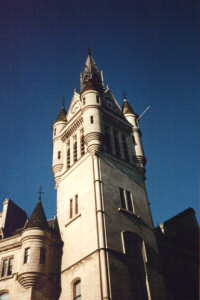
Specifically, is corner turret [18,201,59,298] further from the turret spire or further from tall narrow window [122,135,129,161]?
the turret spire

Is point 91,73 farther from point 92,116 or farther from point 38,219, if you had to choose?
point 38,219

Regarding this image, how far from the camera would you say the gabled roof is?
29766mm

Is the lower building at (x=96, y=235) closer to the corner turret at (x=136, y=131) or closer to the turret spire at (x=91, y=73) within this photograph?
the corner turret at (x=136, y=131)

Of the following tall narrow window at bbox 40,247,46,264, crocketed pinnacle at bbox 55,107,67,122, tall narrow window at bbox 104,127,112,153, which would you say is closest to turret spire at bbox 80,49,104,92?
crocketed pinnacle at bbox 55,107,67,122

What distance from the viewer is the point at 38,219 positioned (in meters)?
30.6

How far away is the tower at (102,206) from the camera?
25.5 metres

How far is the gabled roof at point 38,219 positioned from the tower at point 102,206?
1.76 m

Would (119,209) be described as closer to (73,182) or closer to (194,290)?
(73,182)

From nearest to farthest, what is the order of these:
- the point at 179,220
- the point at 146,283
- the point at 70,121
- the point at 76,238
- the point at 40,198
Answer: the point at 146,283, the point at 76,238, the point at 40,198, the point at 70,121, the point at 179,220

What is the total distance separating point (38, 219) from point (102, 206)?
20.6ft

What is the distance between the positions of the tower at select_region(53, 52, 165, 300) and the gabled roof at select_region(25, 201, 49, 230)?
1.76 meters

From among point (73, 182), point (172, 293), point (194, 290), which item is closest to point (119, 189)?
point (73, 182)

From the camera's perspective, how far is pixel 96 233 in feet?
87.7

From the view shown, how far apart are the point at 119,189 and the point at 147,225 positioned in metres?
4.16
